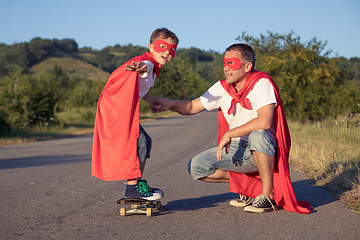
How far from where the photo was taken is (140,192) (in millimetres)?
4441

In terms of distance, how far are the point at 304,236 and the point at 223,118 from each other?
1.86 metres

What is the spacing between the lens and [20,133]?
1772 cm

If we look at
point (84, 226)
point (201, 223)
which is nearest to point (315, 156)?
point (201, 223)

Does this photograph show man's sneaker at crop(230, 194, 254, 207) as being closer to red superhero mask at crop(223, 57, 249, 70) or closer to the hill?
red superhero mask at crop(223, 57, 249, 70)

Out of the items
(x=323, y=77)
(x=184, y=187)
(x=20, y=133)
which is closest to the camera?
(x=184, y=187)

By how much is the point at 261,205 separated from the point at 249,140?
658mm

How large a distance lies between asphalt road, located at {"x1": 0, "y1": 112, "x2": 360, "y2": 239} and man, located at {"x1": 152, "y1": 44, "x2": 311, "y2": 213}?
0.24 metres

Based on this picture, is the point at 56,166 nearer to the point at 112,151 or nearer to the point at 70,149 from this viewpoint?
the point at 70,149

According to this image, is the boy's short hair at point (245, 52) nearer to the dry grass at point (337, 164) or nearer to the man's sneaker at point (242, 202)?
the man's sneaker at point (242, 202)

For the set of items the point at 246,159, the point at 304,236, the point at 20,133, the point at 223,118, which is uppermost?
the point at 223,118

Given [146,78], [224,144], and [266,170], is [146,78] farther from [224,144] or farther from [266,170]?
[266,170]

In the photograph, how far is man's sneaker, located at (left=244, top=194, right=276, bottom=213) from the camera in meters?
4.54

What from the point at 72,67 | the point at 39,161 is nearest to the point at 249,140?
the point at 39,161

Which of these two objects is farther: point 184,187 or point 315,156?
point 315,156
